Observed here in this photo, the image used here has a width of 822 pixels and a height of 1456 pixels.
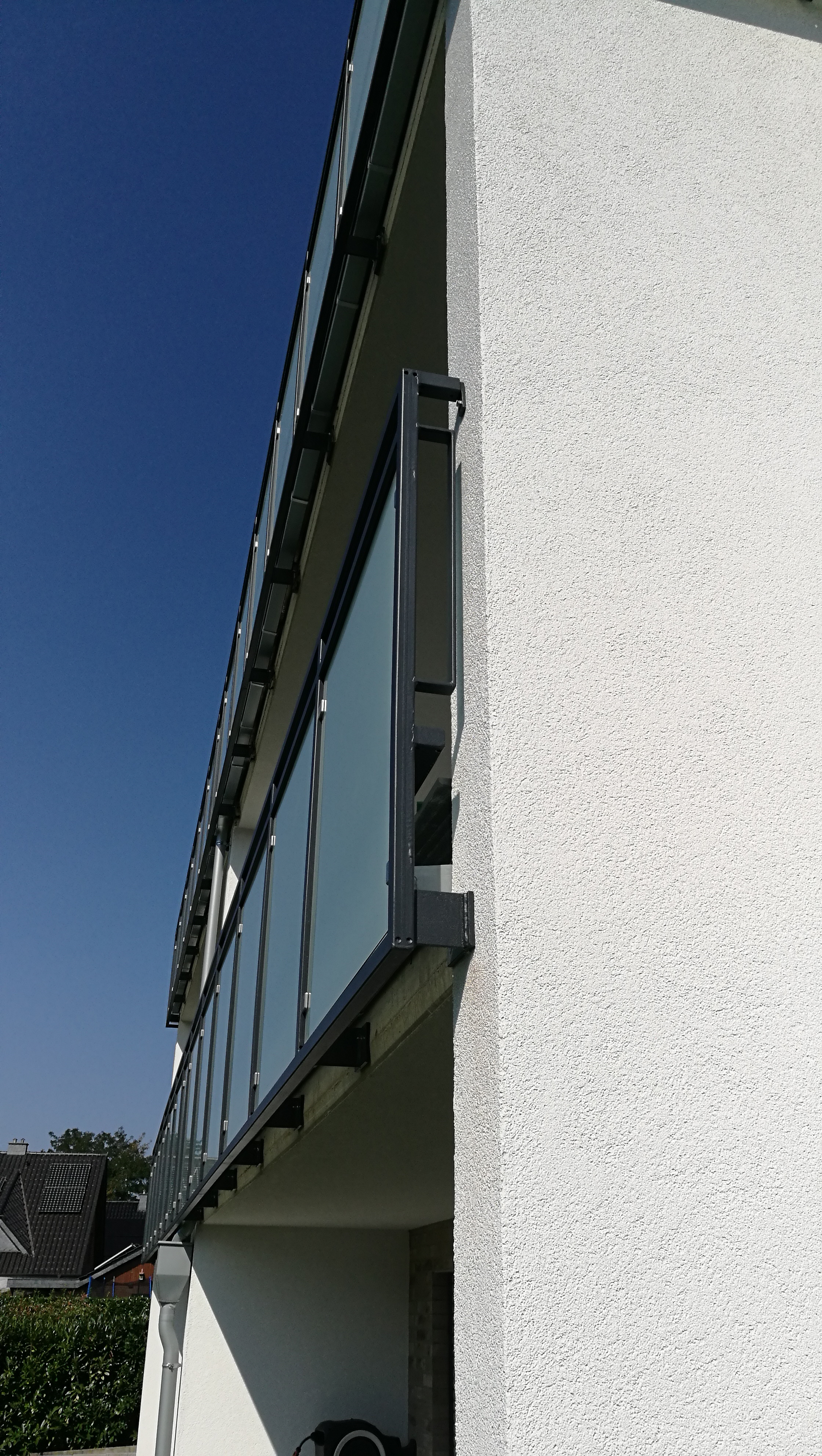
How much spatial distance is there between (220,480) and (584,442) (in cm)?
1837

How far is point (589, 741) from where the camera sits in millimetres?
2734

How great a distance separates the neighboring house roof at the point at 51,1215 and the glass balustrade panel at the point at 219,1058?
3841cm

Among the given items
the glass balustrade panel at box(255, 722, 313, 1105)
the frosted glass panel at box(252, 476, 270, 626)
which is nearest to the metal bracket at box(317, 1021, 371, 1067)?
the glass balustrade panel at box(255, 722, 313, 1105)

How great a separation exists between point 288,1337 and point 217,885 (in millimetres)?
4688

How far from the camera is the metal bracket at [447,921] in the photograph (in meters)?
2.56

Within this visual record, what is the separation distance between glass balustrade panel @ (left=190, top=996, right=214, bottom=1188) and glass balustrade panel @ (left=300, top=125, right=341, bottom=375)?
185 inches

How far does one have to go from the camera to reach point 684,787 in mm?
2807

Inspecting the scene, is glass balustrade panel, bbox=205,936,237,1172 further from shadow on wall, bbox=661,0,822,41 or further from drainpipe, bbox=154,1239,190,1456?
shadow on wall, bbox=661,0,822,41

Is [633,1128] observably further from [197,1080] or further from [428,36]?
[197,1080]

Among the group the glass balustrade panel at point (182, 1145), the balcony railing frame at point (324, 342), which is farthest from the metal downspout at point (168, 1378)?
the balcony railing frame at point (324, 342)

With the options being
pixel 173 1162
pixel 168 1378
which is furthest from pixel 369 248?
pixel 173 1162

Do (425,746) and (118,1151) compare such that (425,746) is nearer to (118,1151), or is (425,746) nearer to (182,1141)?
(182,1141)

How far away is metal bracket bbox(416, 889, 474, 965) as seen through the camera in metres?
2.56

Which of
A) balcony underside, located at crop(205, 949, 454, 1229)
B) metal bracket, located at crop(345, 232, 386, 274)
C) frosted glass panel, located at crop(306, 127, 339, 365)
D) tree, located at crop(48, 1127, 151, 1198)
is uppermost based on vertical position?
tree, located at crop(48, 1127, 151, 1198)
